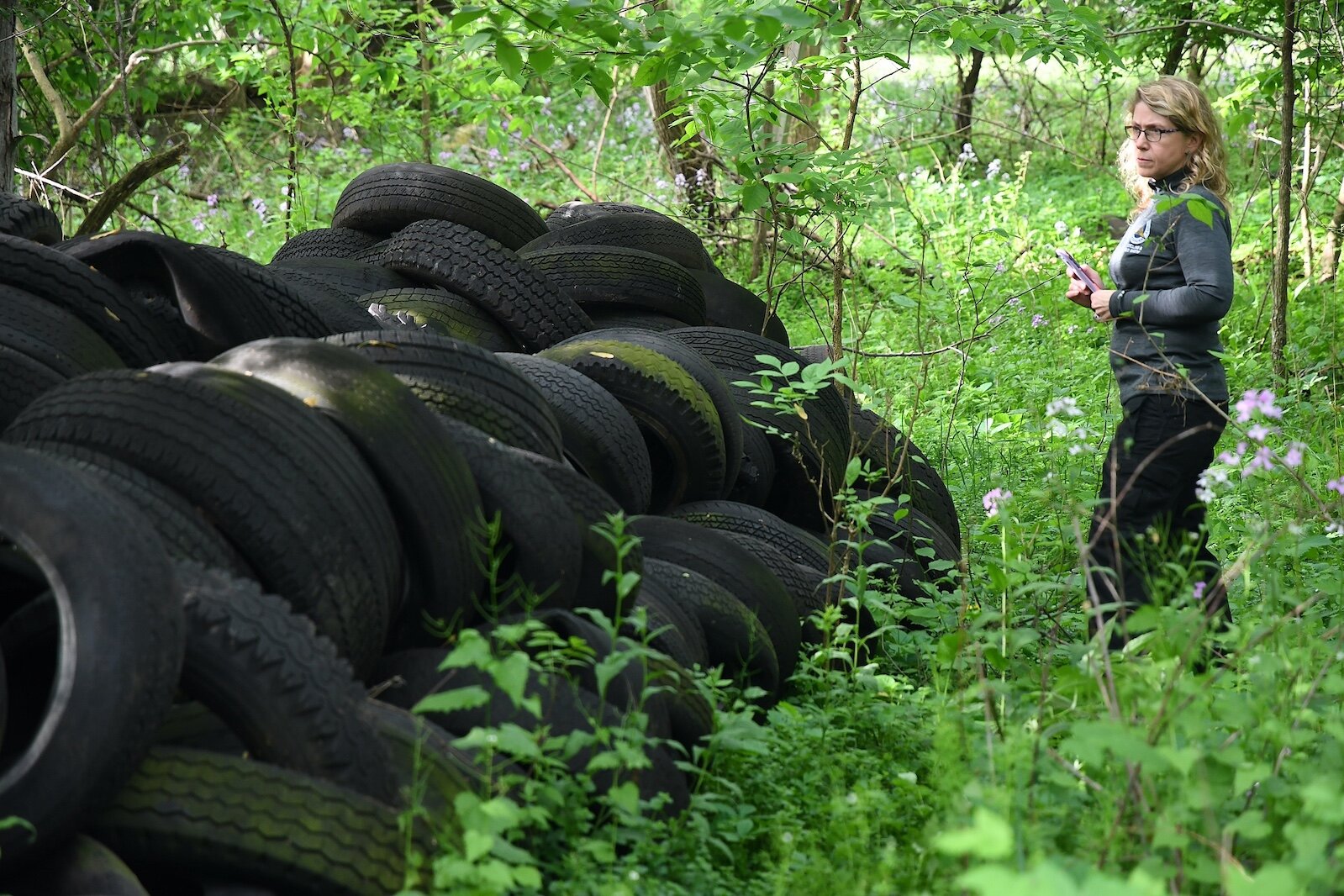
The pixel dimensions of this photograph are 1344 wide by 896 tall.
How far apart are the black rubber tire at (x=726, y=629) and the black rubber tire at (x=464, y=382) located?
1.58ft

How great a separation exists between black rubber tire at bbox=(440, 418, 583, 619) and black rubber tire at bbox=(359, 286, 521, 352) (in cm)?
181

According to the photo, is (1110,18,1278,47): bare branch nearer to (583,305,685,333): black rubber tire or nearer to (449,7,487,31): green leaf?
(583,305,685,333): black rubber tire

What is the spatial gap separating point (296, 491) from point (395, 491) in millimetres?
240

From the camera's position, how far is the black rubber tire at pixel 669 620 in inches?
131

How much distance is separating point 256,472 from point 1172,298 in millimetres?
2866

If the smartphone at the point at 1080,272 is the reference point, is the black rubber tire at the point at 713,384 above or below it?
below

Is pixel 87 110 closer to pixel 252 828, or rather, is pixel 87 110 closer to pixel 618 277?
pixel 618 277

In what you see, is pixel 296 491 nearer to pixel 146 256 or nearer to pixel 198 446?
pixel 198 446

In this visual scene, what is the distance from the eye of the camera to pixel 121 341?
3.70 m

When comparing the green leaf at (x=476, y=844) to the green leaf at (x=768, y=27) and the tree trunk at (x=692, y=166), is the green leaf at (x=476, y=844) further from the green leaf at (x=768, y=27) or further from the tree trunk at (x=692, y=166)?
the tree trunk at (x=692, y=166)

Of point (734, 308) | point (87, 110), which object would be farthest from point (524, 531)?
point (87, 110)

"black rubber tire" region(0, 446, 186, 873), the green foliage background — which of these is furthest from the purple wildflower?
"black rubber tire" region(0, 446, 186, 873)

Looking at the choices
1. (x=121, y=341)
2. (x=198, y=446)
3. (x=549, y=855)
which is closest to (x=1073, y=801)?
(x=549, y=855)

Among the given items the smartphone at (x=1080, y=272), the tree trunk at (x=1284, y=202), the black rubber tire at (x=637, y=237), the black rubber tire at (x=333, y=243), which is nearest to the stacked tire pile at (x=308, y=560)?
the black rubber tire at (x=333, y=243)
